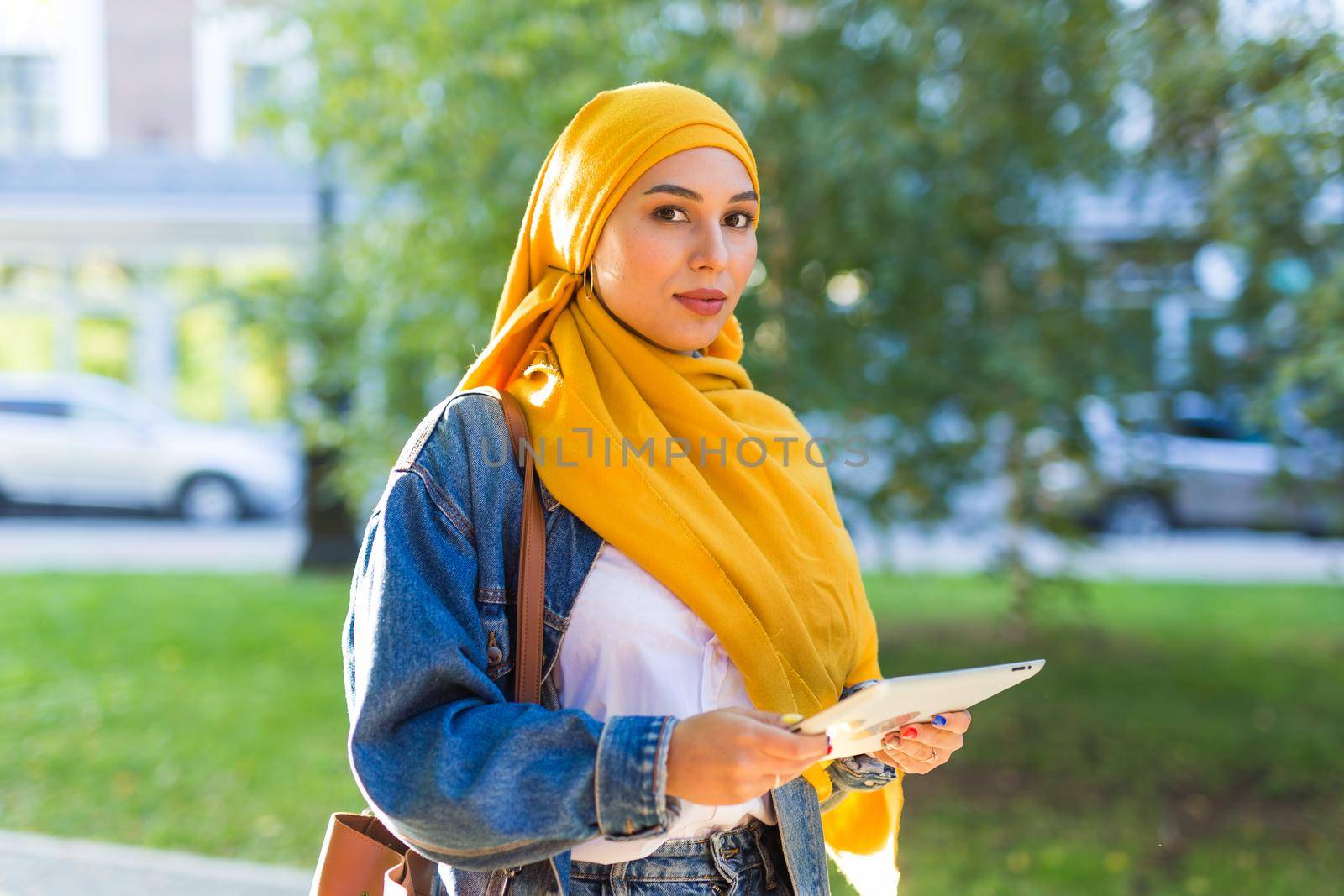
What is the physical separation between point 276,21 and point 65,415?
1064 cm

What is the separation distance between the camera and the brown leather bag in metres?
1.51

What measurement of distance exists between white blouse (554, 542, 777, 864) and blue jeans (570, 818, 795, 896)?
0.06 feet

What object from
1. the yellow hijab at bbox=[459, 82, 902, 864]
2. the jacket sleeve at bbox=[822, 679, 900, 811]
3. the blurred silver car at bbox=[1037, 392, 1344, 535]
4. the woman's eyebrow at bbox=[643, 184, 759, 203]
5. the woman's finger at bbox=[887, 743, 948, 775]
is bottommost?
the blurred silver car at bbox=[1037, 392, 1344, 535]

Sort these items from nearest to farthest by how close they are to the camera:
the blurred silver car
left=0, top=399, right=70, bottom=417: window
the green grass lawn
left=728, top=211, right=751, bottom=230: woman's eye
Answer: left=728, top=211, right=751, bottom=230: woman's eye → the green grass lawn → the blurred silver car → left=0, top=399, right=70, bottom=417: window

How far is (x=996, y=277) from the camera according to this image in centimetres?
566

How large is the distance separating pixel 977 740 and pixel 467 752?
18.1 ft

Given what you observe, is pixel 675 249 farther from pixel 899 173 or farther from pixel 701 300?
pixel 899 173

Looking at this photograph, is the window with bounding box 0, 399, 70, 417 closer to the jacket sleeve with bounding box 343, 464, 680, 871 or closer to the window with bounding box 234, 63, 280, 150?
the window with bounding box 234, 63, 280, 150

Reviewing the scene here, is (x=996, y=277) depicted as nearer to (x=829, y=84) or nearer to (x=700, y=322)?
(x=829, y=84)

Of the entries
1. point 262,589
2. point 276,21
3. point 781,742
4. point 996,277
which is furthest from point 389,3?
point 262,589

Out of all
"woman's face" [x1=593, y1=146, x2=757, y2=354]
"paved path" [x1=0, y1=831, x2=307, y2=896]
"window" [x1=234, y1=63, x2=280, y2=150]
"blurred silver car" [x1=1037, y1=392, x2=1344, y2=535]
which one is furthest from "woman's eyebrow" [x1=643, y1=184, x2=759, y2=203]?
"window" [x1=234, y1=63, x2=280, y2=150]

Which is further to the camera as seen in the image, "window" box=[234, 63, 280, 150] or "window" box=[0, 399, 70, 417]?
"window" box=[0, 399, 70, 417]

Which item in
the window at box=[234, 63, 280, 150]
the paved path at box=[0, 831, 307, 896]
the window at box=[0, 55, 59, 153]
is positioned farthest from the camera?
the window at box=[0, 55, 59, 153]

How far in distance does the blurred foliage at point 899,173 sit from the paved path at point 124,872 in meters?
2.31
